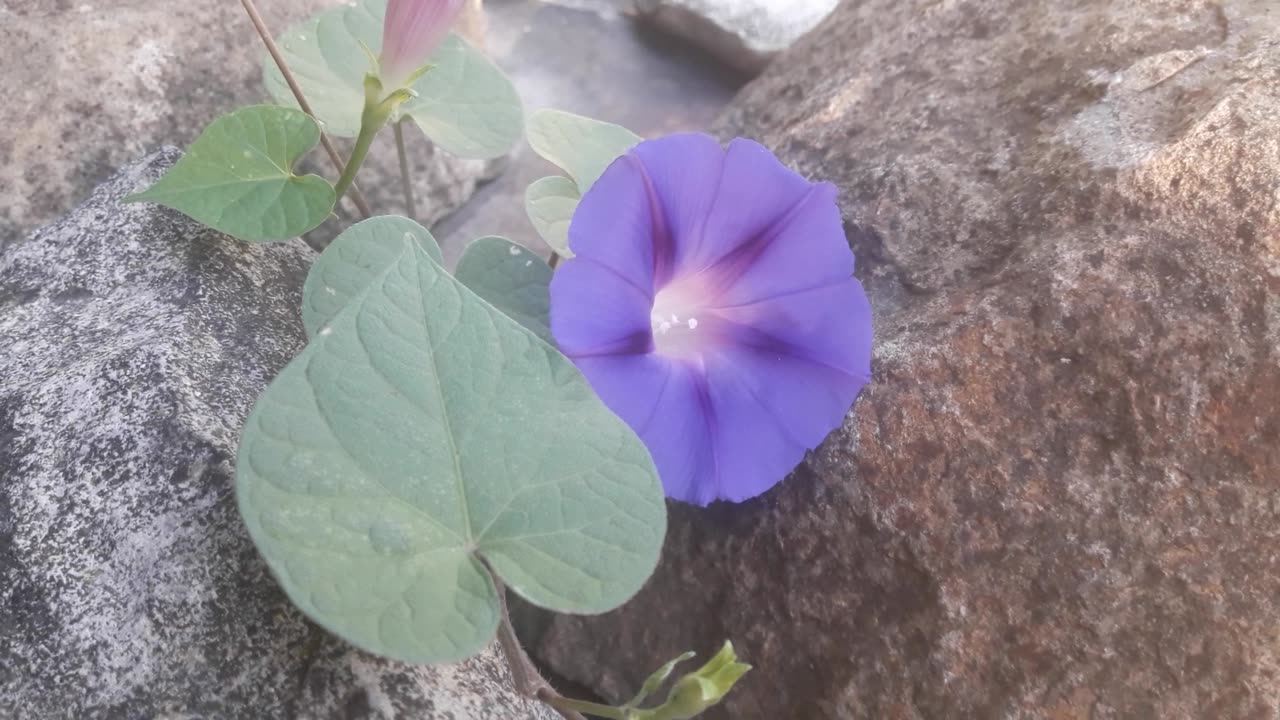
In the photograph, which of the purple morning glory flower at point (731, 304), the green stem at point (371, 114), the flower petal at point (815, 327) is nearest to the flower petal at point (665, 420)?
the purple morning glory flower at point (731, 304)

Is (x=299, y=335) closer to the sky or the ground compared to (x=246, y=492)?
closer to the ground

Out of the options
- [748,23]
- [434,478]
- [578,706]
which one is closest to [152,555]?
[434,478]

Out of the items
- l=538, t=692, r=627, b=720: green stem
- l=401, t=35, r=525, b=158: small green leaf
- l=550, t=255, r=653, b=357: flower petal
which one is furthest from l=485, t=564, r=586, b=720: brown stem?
l=401, t=35, r=525, b=158: small green leaf

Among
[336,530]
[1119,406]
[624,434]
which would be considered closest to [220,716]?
[336,530]

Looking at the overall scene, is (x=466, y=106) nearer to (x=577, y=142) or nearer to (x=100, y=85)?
(x=577, y=142)

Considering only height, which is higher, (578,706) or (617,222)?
(617,222)

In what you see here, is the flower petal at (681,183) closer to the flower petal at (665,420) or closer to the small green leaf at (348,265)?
the flower petal at (665,420)

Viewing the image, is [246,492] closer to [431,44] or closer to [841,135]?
[431,44]

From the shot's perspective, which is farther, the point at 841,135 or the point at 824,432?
the point at 841,135
